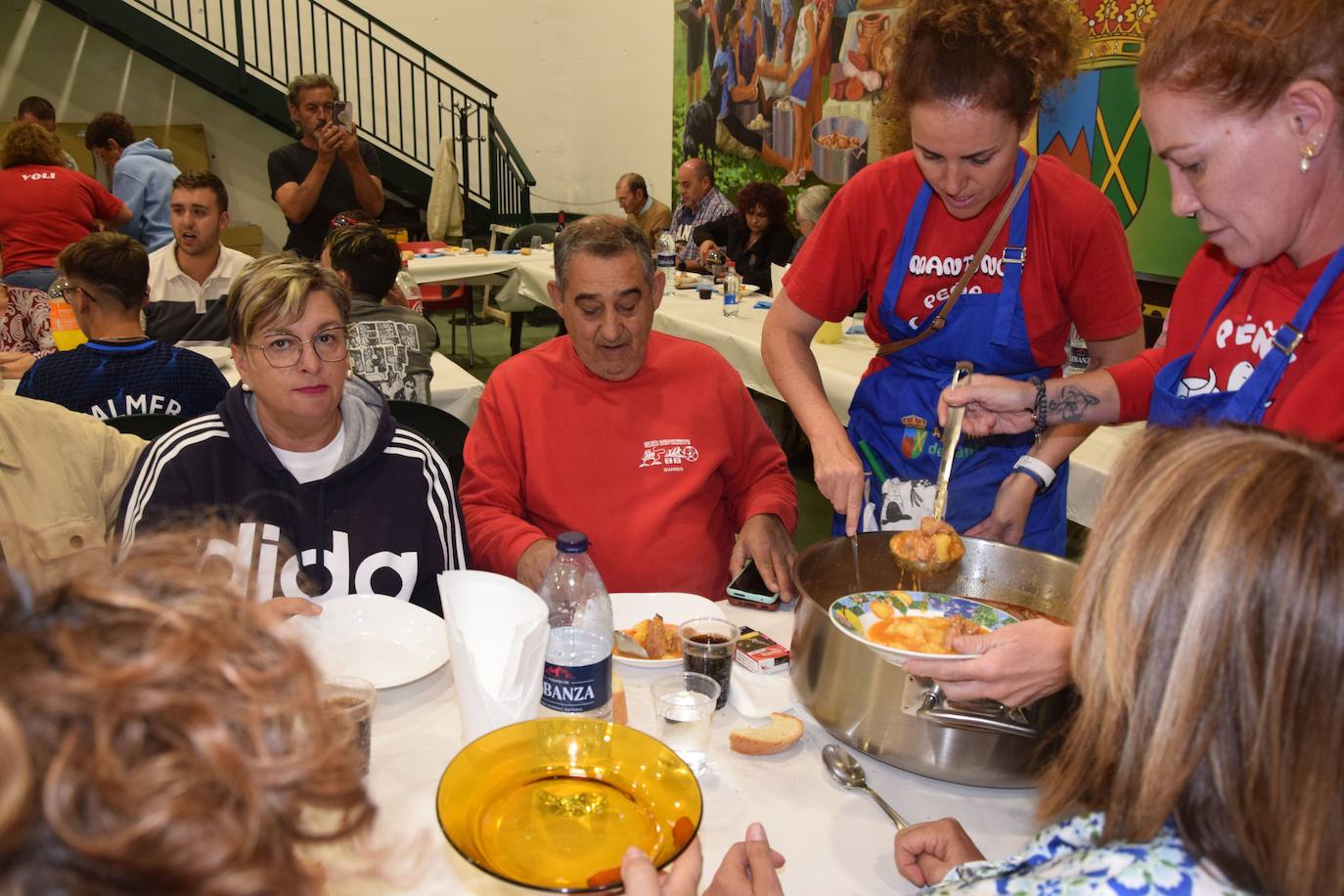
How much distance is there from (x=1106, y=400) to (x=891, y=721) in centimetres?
96

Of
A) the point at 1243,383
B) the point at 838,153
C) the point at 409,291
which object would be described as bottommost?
the point at 1243,383

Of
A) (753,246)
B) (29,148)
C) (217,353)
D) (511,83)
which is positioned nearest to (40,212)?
(29,148)

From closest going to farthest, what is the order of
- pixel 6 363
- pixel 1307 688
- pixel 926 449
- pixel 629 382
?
1. pixel 1307 688
2. pixel 926 449
3. pixel 629 382
4. pixel 6 363

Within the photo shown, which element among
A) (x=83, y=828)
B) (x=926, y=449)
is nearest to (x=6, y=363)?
(x=926, y=449)

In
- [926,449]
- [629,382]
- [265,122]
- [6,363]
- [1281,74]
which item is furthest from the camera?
[265,122]

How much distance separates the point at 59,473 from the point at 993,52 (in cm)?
214

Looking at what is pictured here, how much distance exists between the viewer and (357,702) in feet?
4.30

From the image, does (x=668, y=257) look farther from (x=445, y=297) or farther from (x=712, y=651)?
(x=712, y=651)

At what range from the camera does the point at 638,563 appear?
2.38m

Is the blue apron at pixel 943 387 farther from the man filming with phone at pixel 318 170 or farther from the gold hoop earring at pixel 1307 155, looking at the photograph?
the man filming with phone at pixel 318 170

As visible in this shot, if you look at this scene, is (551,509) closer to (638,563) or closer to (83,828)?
(638,563)

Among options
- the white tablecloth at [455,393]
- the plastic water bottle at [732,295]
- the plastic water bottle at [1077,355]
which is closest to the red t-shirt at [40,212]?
the white tablecloth at [455,393]

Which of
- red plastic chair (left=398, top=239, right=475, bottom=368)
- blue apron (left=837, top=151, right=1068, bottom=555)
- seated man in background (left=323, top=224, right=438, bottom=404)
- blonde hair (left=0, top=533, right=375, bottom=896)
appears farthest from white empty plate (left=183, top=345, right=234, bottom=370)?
red plastic chair (left=398, top=239, right=475, bottom=368)

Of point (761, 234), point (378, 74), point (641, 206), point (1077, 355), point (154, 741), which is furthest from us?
point (378, 74)
